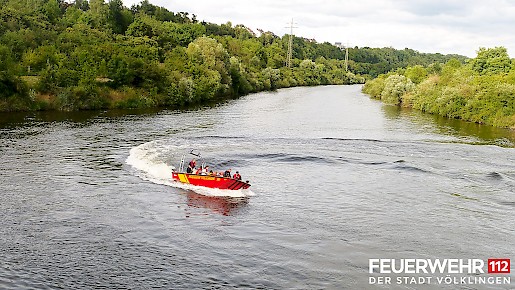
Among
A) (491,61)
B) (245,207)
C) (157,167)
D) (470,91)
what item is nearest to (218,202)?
(245,207)

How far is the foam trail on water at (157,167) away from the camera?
38031mm

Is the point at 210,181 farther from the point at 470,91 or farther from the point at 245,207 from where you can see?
the point at 470,91

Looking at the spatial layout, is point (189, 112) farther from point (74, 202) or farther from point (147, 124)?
point (74, 202)

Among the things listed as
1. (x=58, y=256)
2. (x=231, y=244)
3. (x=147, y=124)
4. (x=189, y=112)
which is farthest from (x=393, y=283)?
(x=189, y=112)

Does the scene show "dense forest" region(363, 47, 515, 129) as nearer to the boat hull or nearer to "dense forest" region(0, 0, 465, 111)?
"dense forest" region(0, 0, 465, 111)

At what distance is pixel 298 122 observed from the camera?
76.3 meters

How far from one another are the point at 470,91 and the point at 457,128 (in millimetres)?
15193

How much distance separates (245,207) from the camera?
34906 millimetres

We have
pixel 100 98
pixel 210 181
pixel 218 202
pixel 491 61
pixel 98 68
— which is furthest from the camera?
pixel 491 61

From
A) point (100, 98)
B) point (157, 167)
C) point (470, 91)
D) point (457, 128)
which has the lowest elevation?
point (157, 167)

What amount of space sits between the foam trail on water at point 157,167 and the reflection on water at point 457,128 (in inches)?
1504

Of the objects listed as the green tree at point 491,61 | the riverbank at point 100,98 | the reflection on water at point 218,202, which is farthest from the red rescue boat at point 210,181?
the green tree at point 491,61

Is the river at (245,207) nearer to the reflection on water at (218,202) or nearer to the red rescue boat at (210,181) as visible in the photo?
the reflection on water at (218,202)

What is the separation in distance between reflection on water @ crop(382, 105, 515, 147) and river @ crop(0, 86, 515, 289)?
66.7 inches
